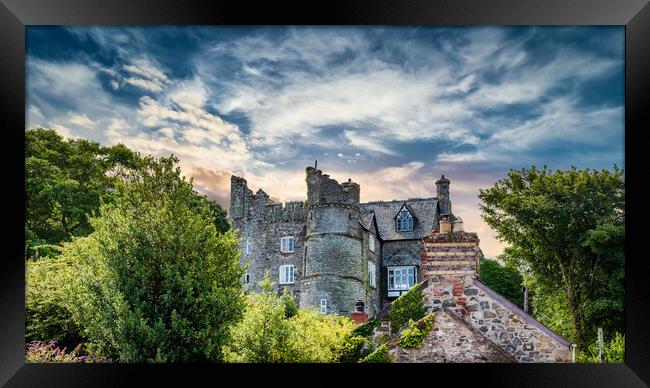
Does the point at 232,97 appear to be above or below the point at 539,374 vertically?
above

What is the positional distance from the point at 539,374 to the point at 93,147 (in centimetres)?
1437

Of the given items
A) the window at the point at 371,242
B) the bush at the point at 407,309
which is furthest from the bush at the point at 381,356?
the window at the point at 371,242

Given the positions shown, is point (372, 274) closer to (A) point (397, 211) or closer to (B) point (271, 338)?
(A) point (397, 211)

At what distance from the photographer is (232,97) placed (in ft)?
42.9

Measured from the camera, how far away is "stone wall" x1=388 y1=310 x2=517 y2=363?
343 inches

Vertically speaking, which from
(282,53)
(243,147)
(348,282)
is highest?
(282,53)

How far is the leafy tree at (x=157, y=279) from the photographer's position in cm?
875

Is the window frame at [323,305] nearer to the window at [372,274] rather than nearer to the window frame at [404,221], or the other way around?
the window at [372,274]

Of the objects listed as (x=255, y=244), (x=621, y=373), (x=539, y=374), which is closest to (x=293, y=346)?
(x=539, y=374)

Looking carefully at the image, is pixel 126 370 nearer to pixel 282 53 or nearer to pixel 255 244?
pixel 282 53

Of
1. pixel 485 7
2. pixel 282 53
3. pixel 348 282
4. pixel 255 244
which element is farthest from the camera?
pixel 255 244

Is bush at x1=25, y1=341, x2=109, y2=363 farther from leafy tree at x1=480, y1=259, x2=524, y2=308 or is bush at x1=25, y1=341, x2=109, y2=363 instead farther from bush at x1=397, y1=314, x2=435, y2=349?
leafy tree at x1=480, y1=259, x2=524, y2=308

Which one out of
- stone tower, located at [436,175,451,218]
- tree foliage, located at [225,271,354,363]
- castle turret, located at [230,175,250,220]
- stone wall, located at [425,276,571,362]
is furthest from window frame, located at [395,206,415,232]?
stone wall, located at [425,276,571,362]

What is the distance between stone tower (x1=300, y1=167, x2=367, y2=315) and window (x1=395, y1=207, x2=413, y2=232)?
2.48m
